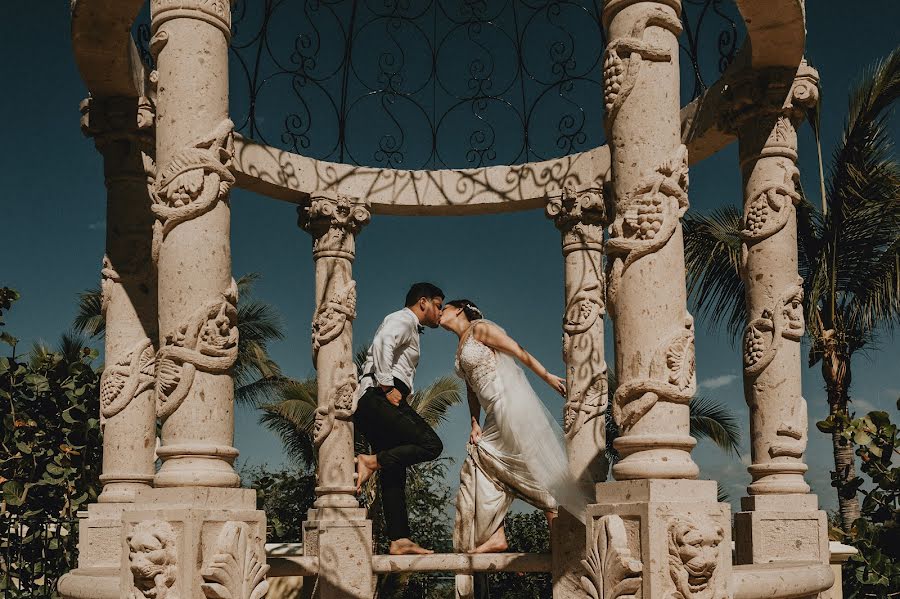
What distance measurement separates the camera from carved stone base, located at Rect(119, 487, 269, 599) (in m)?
7.86

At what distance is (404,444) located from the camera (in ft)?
43.7

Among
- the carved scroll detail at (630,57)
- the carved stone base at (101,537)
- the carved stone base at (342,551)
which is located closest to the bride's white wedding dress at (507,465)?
the carved stone base at (342,551)

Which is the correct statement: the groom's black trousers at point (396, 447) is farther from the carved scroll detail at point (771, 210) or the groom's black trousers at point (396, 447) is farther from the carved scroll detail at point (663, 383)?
the carved scroll detail at point (663, 383)

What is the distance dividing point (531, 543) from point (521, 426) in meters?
11.6

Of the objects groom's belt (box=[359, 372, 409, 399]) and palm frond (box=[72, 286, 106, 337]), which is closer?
groom's belt (box=[359, 372, 409, 399])

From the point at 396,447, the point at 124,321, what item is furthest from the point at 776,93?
the point at 124,321

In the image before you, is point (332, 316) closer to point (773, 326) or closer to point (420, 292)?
point (420, 292)

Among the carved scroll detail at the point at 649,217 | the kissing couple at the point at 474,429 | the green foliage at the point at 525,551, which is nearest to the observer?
the carved scroll detail at the point at 649,217

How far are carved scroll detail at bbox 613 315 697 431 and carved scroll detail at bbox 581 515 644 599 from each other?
3.09ft

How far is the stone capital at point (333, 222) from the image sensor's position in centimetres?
1539

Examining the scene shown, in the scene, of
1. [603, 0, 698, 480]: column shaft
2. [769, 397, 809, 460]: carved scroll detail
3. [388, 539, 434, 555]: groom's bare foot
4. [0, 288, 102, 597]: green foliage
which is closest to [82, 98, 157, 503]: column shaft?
[0, 288, 102, 597]: green foliage

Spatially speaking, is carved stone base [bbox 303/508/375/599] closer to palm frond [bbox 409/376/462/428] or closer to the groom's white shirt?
the groom's white shirt

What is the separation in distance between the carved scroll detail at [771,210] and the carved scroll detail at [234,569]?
7.34 meters

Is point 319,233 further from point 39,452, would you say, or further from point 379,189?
point 39,452
